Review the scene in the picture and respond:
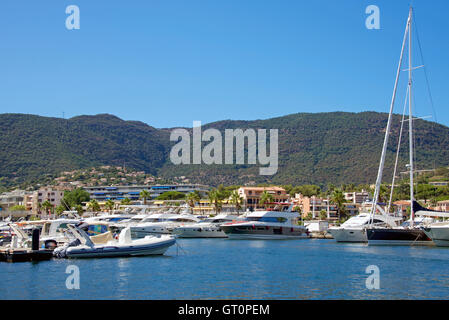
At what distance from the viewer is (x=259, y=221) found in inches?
2876

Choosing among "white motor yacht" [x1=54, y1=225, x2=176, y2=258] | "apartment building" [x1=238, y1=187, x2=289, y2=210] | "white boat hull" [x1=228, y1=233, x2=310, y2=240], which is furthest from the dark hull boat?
"apartment building" [x1=238, y1=187, x2=289, y2=210]

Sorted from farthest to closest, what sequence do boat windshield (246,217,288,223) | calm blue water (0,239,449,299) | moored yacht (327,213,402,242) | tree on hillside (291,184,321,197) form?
tree on hillside (291,184,321,197), boat windshield (246,217,288,223), moored yacht (327,213,402,242), calm blue water (0,239,449,299)

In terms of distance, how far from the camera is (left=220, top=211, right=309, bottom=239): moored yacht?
72.1 metres

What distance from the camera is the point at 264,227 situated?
72.4m

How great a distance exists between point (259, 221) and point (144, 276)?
43366 mm

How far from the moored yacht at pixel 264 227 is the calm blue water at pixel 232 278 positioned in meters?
28.5

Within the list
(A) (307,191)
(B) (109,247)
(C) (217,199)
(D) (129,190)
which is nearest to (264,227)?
(B) (109,247)

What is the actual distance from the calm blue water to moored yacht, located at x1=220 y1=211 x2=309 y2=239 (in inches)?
1121

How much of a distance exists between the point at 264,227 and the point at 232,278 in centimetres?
4258

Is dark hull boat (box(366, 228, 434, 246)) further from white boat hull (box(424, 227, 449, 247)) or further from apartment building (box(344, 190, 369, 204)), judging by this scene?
apartment building (box(344, 190, 369, 204))

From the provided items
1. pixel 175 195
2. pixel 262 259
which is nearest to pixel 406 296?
pixel 262 259

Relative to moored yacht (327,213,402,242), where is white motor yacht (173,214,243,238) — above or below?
below

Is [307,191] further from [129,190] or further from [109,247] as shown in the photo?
[109,247]
